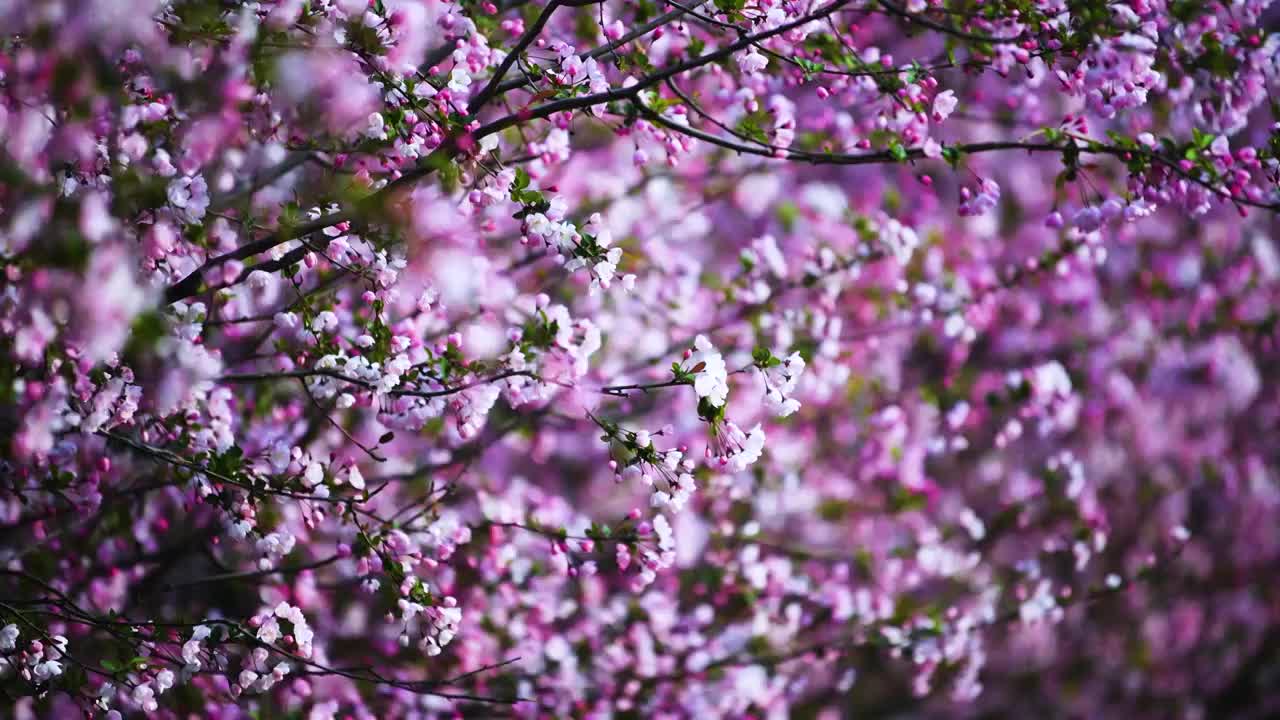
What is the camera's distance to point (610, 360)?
6.43 meters

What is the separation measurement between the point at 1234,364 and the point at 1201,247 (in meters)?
0.92

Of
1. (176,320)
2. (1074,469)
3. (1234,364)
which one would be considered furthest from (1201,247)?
(176,320)

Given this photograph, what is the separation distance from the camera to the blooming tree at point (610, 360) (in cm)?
331

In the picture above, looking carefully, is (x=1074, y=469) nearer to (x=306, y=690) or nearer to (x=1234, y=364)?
(x=1234, y=364)

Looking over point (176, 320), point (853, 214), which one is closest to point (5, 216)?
point (176, 320)

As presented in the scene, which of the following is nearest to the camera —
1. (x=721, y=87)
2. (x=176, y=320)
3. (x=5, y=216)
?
(x=5, y=216)

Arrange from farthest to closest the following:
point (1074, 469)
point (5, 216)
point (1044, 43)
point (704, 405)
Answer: point (1074, 469)
point (1044, 43)
point (704, 405)
point (5, 216)

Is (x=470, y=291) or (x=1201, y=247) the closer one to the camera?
(x=470, y=291)

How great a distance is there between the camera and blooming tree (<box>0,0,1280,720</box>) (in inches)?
130

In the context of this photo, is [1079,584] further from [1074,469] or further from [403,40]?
[403,40]

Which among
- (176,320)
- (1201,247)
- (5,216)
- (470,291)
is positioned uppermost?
(1201,247)

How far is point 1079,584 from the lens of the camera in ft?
30.6

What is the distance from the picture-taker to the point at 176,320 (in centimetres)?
343

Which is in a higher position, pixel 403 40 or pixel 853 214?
pixel 853 214
